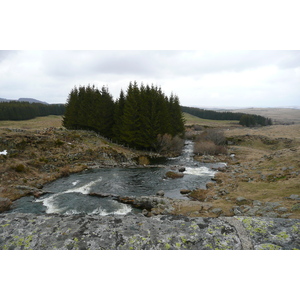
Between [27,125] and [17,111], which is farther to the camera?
[17,111]

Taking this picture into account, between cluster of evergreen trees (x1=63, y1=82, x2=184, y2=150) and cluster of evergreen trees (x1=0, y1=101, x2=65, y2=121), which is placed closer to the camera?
cluster of evergreen trees (x1=63, y1=82, x2=184, y2=150)

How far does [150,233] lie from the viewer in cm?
963

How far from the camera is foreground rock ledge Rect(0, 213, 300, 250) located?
339 inches

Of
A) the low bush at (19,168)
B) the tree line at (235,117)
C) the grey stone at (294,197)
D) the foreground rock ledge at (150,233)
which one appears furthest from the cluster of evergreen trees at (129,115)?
the tree line at (235,117)

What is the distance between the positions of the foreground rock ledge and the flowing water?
214 inches

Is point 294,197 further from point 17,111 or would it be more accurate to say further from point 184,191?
point 17,111

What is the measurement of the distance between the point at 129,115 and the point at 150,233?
36.1 m

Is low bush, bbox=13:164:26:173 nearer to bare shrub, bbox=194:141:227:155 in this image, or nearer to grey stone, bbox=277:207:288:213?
grey stone, bbox=277:207:288:213

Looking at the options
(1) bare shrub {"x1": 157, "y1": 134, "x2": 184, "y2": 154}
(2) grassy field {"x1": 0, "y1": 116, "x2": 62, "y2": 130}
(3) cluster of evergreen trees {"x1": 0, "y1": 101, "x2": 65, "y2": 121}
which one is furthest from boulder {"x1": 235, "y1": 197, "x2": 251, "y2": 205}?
(3) cluster of evergreen trees {"x1": 0, "y1": 101, "x2": 65, "y2": 121}

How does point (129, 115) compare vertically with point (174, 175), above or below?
above

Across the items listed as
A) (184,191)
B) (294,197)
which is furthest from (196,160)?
(294,197)

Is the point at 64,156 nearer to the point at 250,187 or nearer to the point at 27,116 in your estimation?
the point at 250,187

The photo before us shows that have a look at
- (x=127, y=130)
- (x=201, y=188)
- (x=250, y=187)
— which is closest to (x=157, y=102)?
(x=127, y=130)

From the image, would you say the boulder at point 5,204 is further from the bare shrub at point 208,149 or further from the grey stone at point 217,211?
the bare shrub at point 208,149
